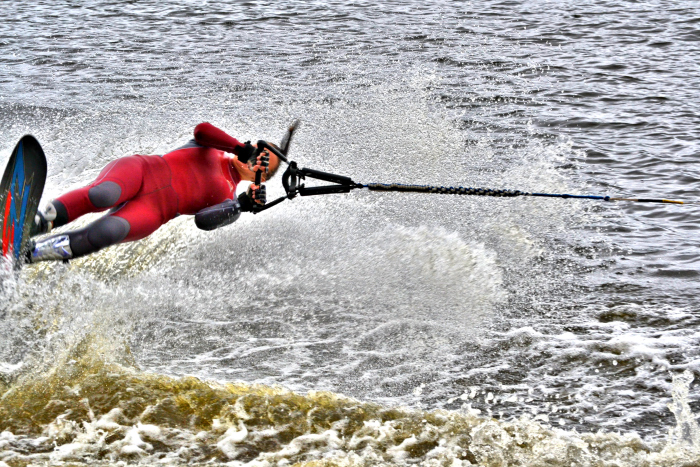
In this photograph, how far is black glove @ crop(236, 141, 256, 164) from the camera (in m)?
5.52

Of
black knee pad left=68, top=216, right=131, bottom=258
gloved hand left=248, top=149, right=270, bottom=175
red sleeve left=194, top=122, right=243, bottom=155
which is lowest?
black knee pad left=68, top=216, right=131, bottom=258

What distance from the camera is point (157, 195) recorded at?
5500 millimetres

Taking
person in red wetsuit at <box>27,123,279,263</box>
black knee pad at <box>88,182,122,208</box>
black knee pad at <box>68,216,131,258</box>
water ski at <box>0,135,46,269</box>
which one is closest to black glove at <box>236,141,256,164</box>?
person in red wetsuit at <box>27,123,279,263</box>

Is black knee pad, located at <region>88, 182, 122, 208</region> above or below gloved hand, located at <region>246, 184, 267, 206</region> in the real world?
above

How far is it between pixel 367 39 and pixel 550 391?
1107 cm

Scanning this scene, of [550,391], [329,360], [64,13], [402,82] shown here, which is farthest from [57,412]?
[64,13]

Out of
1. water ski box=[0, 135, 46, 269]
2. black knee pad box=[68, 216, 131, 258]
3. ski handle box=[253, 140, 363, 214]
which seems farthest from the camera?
ski handle box=[253, 140, 363, 214]

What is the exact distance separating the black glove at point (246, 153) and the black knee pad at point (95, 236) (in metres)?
1.00

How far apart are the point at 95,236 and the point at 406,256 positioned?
3109mm

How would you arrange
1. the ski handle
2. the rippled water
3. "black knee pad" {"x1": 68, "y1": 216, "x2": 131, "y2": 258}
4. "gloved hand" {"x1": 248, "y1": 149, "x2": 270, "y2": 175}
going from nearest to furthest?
"black knee pad" {"x1": 68, "y1": 216, "x2": 131, "y2": 258}
the rippled water
the ski handle
"gloved hand" {"x1": 248, "y1": 149, "x2": 270, "y2": 175}

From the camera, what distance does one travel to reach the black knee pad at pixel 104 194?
16.8 feet

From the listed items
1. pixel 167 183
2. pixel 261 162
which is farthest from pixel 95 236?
pixel 261 162

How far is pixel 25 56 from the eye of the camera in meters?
14.9

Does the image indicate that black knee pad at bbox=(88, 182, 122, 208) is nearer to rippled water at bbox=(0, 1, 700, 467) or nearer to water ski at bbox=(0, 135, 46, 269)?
water ski at bbox=(0, 135, 46, 269)
